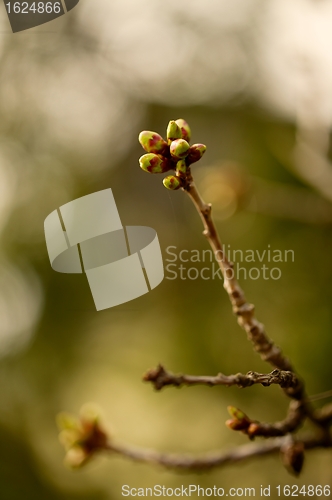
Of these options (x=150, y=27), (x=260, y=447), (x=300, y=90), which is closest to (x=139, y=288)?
(x=260, y=447)

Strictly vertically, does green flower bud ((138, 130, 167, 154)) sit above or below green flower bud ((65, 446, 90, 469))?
above

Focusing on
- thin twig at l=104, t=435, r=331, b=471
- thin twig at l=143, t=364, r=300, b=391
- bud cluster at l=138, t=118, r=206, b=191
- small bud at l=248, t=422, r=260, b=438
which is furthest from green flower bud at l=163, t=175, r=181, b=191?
thin twig at l=104, t=435, r=331, b=471

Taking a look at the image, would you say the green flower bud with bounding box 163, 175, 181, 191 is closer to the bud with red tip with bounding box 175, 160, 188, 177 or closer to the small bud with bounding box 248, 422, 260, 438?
the bud with red tip with bounding box 175, 160, 188, 177

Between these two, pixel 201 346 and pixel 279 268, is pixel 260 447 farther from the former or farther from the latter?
pixel 201 346

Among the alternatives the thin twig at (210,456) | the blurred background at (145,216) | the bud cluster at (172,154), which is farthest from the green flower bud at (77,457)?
the bud cluster at (172,154)

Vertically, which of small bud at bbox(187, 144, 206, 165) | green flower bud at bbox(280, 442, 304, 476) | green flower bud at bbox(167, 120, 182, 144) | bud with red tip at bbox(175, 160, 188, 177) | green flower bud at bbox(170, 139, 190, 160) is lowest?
green flower bud at bbox(280, 442, 304, 476)

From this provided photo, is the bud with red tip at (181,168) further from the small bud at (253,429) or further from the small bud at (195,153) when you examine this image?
the small bud at (253,429)

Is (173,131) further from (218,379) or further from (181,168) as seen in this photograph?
(218,379)
